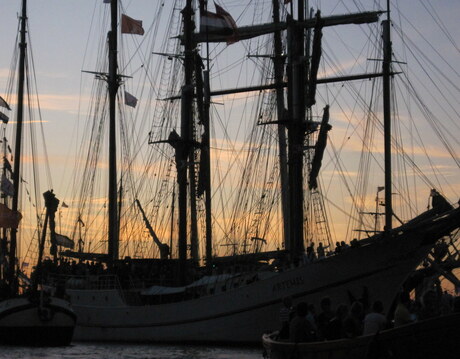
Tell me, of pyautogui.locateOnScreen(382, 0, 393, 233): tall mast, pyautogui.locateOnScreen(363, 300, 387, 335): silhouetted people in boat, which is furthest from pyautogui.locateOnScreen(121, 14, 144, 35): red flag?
pyautogui.locateOnScreen(363, 300, 387, 335): silhouetted people in boat

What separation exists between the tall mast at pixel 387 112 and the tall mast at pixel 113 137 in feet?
51.7

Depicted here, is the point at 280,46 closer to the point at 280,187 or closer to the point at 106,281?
the point at 280,187

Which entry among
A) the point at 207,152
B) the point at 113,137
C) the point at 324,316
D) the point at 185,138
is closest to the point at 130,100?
the point at 113,137

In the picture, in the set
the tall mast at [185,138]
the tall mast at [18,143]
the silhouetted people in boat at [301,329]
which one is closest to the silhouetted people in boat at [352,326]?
the silhouetted people in boat at [301,329]

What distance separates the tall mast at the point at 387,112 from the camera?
210 feet

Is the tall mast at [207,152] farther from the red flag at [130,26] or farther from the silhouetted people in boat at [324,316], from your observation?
the silhouetted people in boat at [324,316]

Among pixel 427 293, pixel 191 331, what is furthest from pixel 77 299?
pixel 427 293

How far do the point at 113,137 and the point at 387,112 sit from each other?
1630cm

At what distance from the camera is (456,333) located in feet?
81.7

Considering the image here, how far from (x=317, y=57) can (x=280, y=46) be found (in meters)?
15.9

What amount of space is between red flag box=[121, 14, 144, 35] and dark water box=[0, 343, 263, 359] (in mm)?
20403

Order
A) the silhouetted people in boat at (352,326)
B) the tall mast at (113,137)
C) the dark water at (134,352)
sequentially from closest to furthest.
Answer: the silhouetted people in boat at (352,326) → the dark water at (134,352) → the tall mast at (113,137)

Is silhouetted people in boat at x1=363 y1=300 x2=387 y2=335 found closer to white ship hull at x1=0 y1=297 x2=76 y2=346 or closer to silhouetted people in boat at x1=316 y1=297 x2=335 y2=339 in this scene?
silhouetted people in boat at x1=316 y1=297 x2=335 y2=339

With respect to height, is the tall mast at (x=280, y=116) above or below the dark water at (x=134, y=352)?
above
